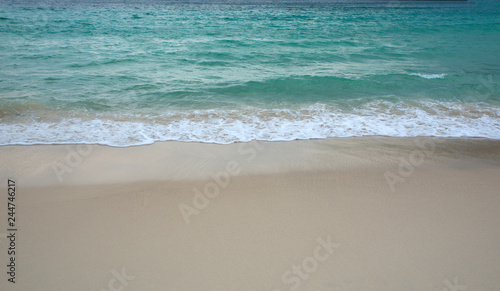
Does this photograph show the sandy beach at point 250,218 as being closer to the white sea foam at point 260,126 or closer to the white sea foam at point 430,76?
the white sea foam at point 260,126

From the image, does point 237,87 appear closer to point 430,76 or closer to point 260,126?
point 260,126

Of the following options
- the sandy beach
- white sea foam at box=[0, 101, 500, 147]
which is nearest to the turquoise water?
white sea foam at box=[0, 101, 500, 147]

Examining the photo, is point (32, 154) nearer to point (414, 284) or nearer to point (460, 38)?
point (414, 284)

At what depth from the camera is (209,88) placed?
8023mm

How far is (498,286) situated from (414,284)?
2.23ft

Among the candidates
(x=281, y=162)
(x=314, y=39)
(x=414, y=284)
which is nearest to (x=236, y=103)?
(x=281, y=162)

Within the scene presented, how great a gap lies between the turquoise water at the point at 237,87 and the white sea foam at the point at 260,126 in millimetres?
21

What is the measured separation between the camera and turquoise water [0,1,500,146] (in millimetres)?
5762

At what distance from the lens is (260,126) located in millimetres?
5910

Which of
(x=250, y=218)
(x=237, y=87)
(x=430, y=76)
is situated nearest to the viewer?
(x=250, y=218)

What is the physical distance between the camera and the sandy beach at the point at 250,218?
2.69 metres

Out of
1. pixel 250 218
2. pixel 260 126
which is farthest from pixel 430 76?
pixel 250 218

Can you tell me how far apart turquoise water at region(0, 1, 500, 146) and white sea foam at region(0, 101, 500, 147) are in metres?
0.02

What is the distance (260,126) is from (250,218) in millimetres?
2810
